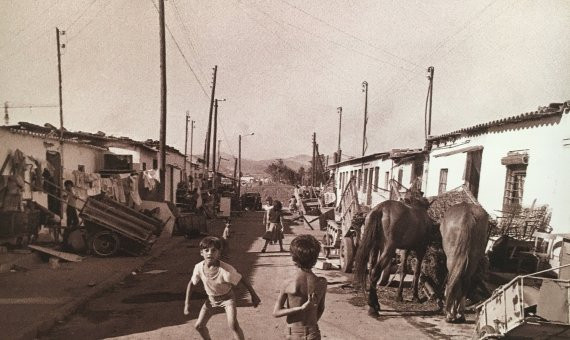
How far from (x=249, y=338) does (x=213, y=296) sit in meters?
1.47

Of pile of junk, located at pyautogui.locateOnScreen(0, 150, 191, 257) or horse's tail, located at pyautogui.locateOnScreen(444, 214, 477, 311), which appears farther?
pile of junk, located at pyautogui.locateOnScreen(0, 150, 191, 257)

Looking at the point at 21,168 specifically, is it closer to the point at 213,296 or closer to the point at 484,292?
the point at 213,296

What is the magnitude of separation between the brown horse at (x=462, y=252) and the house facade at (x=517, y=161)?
3658 mm

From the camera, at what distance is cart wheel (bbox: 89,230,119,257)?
453 inches

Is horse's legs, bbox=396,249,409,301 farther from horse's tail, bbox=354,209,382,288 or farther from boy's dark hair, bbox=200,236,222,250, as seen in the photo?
boy's dark hair, bbox=200,236,222,250

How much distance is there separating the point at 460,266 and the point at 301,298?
4330 millimetres

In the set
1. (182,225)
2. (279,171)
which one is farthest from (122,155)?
(279,171)

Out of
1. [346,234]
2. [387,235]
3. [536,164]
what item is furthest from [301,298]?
[536,164]

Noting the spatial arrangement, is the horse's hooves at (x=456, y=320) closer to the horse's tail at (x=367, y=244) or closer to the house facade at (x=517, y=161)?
the horse's tail at (x=367, y=244)

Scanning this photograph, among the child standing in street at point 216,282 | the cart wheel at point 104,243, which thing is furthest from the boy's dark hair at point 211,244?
the cart wheel at point 104,243

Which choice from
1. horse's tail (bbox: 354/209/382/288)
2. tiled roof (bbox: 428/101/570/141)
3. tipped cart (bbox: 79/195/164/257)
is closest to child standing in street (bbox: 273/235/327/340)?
horse's tail (bbox: 354/209/382/288)

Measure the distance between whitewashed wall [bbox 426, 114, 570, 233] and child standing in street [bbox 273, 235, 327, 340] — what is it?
8171mm

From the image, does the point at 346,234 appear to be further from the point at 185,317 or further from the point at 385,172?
the point at 385,172

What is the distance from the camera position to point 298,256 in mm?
3441
